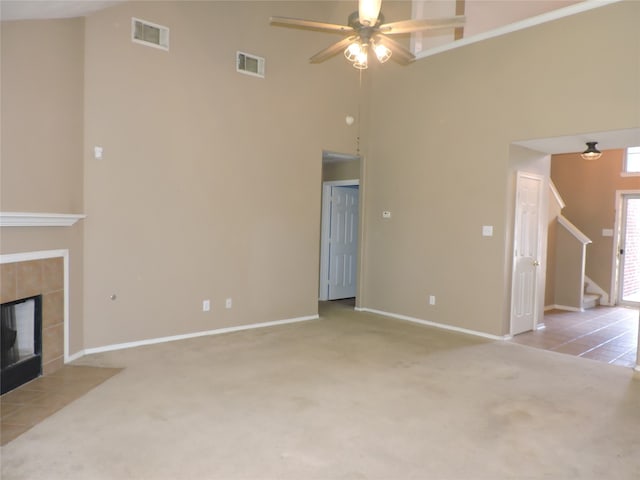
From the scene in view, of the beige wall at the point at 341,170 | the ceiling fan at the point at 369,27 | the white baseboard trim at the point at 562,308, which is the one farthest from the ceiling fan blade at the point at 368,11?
the white baseboard trim at the point at 562,308

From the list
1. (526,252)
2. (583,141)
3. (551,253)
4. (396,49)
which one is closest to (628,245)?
(551,253)

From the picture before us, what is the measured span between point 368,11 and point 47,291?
3.47 m

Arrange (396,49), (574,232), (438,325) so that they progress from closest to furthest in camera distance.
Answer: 1. (396,49)
2. (438,325)
3. (574,232)

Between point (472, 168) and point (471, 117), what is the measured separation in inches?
24.6

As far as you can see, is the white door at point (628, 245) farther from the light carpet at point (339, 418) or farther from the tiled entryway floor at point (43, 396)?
the tiled entryway floor at point (43, 396)

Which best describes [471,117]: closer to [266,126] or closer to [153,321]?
[266,126]

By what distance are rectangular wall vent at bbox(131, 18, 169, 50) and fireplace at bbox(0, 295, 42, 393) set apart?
2659mm

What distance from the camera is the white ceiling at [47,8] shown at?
3.01 m

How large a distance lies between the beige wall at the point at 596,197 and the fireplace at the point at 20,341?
28.4ft

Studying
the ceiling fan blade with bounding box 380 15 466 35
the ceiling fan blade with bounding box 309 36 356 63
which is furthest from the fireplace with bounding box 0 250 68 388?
the ceiling fan blade with bounding box 380 15 466 35

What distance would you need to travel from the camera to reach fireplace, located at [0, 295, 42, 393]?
3409 millimetres

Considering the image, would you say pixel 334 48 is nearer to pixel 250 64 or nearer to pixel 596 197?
pixel 250 64

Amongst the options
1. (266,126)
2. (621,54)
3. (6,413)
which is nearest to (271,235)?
(266,126)

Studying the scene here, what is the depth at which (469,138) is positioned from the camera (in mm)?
5438
